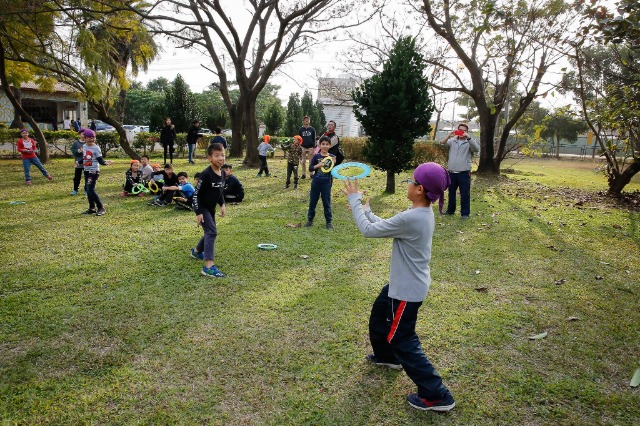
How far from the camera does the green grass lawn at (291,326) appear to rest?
3.30 metres

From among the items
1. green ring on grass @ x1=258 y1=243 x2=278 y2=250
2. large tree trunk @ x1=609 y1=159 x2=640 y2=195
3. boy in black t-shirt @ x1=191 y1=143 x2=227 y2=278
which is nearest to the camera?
boy in black t-shirt @ x1=191 y1=143 x2=227 y2=278

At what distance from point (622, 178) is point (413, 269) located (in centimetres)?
A: 1357

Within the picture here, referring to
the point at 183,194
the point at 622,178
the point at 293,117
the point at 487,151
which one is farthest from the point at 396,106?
the point at 293,117

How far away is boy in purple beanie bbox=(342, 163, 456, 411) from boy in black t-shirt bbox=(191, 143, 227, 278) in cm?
288

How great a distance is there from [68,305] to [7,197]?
26.6ft

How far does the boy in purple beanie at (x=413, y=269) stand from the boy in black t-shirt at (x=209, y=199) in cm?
288

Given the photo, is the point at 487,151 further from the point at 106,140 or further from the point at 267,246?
the point at 106,140

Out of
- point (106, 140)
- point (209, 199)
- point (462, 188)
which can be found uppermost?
point (106, 140)

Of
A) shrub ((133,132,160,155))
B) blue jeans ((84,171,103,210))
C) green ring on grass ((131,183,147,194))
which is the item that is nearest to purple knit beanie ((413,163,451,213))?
blue jeans ((84,171,103,210))

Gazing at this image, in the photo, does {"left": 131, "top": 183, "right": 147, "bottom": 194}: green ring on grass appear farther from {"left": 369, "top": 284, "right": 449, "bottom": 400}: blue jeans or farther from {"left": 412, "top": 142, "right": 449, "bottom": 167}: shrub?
{"left": 412, "top": 142, "right": 449, "bottom": 167}: shrub

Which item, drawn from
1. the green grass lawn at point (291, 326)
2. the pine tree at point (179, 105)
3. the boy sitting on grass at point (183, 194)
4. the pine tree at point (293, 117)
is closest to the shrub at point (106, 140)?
the pine tree at point (179, 105)

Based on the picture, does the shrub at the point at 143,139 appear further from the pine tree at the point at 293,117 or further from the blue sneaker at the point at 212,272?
the blue sneaker at the point at 212,272

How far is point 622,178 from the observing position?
13453 millimetres

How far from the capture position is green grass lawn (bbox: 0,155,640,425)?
10.8 ft
